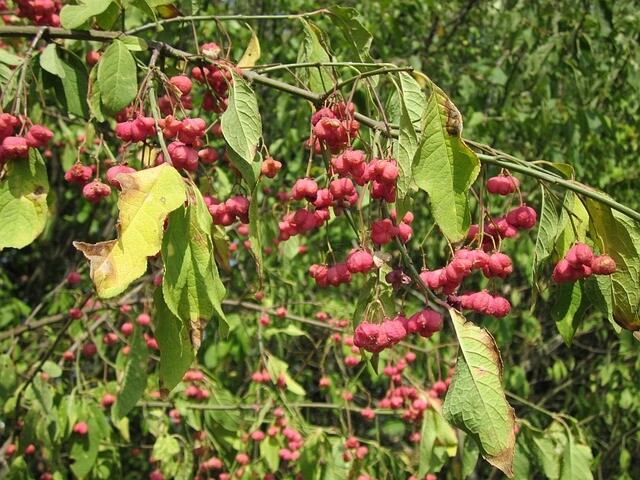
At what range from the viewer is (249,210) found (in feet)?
3.96

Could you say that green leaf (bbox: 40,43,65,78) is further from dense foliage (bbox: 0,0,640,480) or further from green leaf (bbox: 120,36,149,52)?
green leaf (bbox: 120,36,149,52)

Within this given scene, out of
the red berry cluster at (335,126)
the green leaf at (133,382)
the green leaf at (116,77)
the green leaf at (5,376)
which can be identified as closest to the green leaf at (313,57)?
the red berry cluster at (335,126)

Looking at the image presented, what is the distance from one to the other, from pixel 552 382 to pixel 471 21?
11.6 feet

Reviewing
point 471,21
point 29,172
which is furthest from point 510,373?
point 29,172

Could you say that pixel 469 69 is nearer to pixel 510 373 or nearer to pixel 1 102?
pixel 510 373

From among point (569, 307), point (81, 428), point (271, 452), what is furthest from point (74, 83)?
point (271, 452)

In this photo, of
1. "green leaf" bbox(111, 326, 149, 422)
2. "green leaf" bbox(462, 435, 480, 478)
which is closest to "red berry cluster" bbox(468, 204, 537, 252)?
"green leaf" bbox(111, 326, 149, 422)

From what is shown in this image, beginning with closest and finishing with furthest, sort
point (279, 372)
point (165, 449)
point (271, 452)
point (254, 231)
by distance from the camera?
point (254, 231) → point (165, 449) → point (271, 452) → point (279, 372)

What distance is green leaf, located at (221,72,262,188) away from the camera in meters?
1.14

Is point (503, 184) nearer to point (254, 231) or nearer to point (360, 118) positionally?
point (360, 118)

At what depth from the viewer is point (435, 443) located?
2914mm

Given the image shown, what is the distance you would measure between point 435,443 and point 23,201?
83.5 inches

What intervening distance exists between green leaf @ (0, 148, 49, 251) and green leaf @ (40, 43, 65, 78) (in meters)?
0.21

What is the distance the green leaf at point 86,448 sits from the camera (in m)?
3.05
